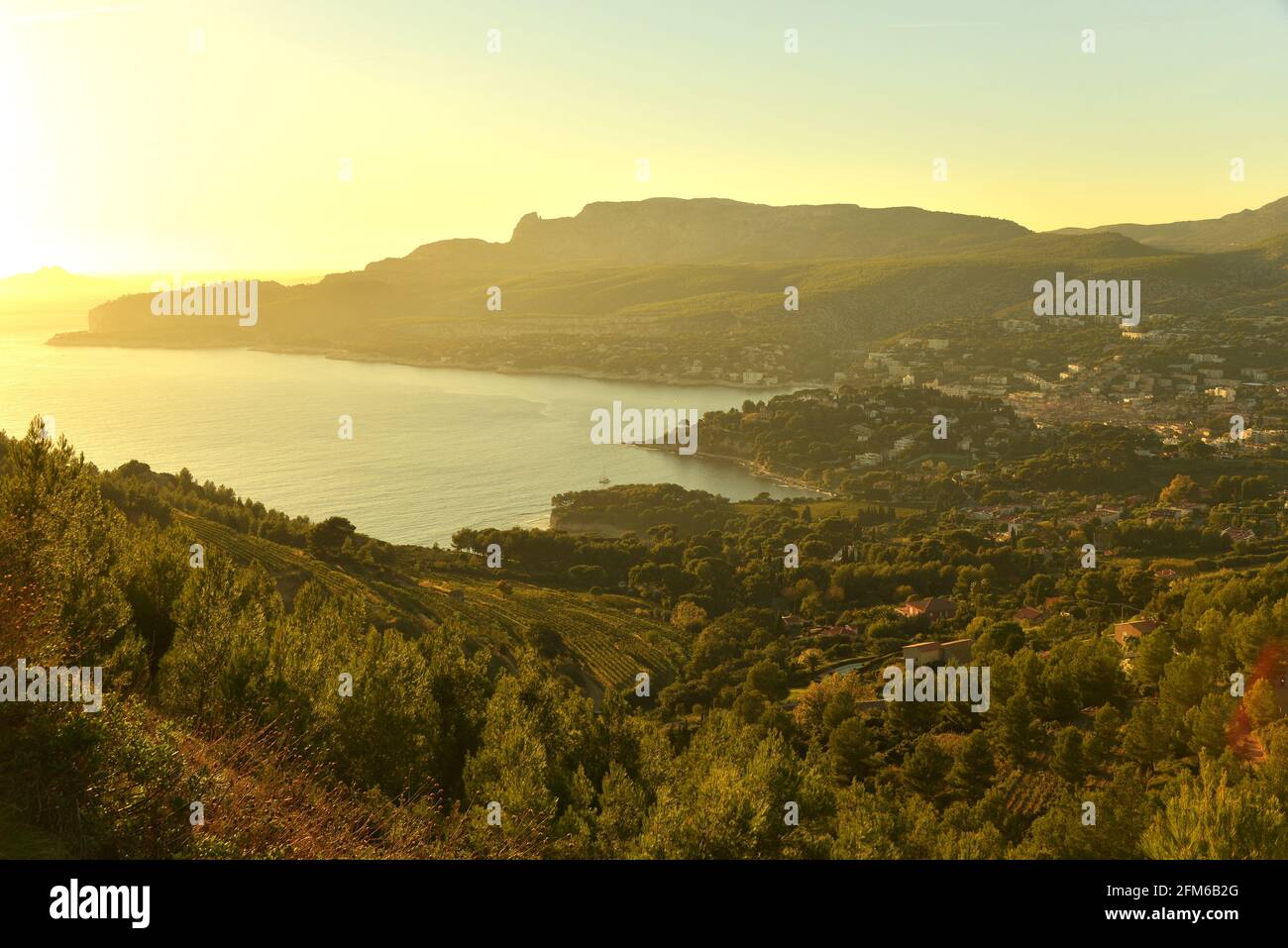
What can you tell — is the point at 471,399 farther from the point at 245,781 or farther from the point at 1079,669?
the point at 245,781

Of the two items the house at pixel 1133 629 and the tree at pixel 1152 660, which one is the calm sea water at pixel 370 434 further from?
the tree at pixel 1152 660

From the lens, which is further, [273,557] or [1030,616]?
[1030,616]

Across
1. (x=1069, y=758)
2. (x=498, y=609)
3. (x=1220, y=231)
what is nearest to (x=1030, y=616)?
(x=1069, y=758)

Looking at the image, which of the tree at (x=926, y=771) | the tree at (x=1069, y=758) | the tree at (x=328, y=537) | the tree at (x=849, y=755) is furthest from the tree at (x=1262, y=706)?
the tree at (x=328, y=537)

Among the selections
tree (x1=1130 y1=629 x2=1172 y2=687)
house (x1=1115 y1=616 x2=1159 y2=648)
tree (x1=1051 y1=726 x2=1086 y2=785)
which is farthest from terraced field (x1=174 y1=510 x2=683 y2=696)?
tree (x1=1051 y1=726 x2=1086 y2=785)

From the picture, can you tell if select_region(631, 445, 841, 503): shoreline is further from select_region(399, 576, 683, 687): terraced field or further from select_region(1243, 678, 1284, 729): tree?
select_region(1243, 678, 1284, 729): tree

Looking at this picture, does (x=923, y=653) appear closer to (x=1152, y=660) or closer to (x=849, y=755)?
(x=1152, y=660)
